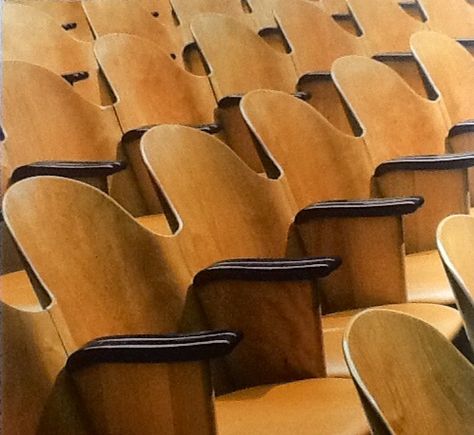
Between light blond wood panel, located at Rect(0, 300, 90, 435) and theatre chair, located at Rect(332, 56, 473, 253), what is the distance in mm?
453

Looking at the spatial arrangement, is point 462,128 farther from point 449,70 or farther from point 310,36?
point 310,36

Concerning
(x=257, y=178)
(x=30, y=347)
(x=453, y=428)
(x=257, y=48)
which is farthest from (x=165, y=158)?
(x=257, y=48)

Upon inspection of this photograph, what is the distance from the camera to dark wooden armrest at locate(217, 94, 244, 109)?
3.24 ft

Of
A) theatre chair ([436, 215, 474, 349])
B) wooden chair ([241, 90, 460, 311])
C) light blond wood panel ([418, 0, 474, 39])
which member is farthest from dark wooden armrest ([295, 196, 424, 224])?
light blond wood panel ([418, 0, 474, 39])

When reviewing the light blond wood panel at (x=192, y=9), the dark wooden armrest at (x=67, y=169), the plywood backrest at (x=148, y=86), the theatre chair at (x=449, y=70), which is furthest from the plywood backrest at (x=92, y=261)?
the light blond wood panel at (x=192, y=9)

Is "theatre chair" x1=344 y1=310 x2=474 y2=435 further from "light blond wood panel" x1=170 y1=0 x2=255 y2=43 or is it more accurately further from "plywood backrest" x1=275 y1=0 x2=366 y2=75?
"light blond wood panel" x1=170 y1=0 x2=255 y2=43

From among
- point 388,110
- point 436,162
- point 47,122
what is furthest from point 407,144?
point 47,122

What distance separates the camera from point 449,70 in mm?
1152

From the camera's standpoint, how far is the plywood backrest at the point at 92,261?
21.9 inches

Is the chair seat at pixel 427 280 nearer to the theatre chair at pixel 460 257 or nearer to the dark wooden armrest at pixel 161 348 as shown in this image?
the theatre chair at pixel 460 257

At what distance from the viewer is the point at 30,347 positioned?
0.52 metres

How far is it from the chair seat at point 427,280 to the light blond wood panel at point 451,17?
0.66m

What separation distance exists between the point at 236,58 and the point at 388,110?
216mm

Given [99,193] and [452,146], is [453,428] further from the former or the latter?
[452,146]
